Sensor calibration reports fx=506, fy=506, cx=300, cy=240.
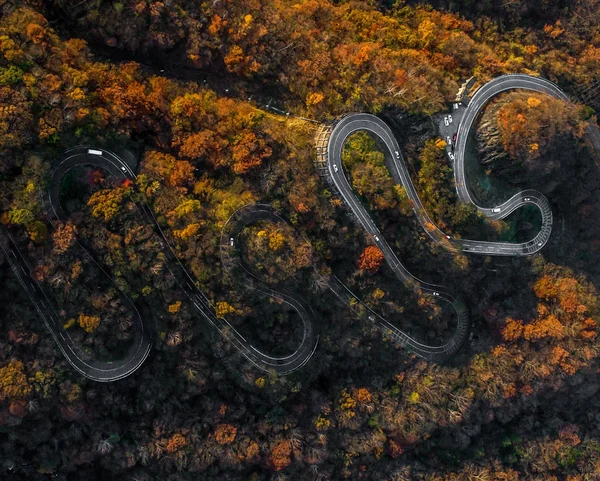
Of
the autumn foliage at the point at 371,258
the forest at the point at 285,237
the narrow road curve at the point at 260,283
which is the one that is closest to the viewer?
the forest at the point at 285,237

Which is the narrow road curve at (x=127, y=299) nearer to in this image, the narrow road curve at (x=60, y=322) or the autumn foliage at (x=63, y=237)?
the narrow road curve at (x=60, y=322)

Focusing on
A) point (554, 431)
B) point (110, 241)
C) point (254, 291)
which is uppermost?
point (110, 241)

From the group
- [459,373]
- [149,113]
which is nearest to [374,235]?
[459,373]

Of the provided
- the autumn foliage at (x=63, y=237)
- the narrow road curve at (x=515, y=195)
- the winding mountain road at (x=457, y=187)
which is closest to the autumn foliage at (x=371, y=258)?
the winding mountain road at (x=457, y=187)

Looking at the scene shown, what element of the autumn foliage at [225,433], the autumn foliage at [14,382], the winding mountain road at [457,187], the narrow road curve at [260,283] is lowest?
the autumn foliage at [225,433]

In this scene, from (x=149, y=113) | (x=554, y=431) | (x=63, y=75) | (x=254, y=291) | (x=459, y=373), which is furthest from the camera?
(x=554, y=431)

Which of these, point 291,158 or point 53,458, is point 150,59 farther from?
point 53,458
